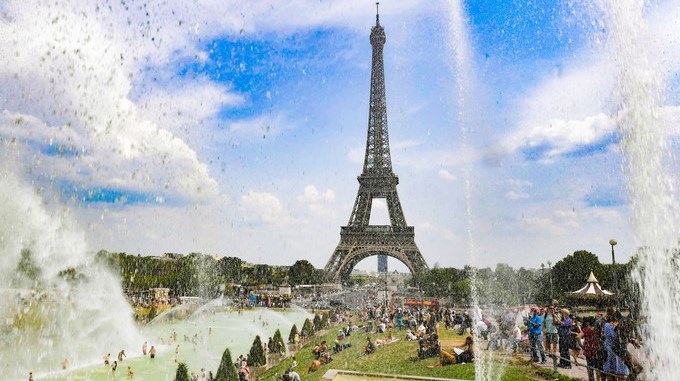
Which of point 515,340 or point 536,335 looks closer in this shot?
point 536,335

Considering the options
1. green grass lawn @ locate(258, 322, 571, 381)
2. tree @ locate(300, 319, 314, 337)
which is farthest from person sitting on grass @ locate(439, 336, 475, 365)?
tree @ locate(300, 319, 314, 337)

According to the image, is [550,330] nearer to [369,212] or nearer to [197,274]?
[369,212]

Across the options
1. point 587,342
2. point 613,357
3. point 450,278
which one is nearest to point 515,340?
point 587,342

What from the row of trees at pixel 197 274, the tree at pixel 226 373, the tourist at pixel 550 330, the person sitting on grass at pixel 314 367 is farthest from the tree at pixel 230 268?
the tourist at pixel 550 330

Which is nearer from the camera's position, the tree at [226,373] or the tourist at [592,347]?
the tourist at [592,347]

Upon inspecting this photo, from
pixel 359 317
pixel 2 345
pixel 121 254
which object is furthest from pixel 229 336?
pixel 121 254

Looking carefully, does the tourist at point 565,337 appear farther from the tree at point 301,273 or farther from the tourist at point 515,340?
the tree at point 301,273
